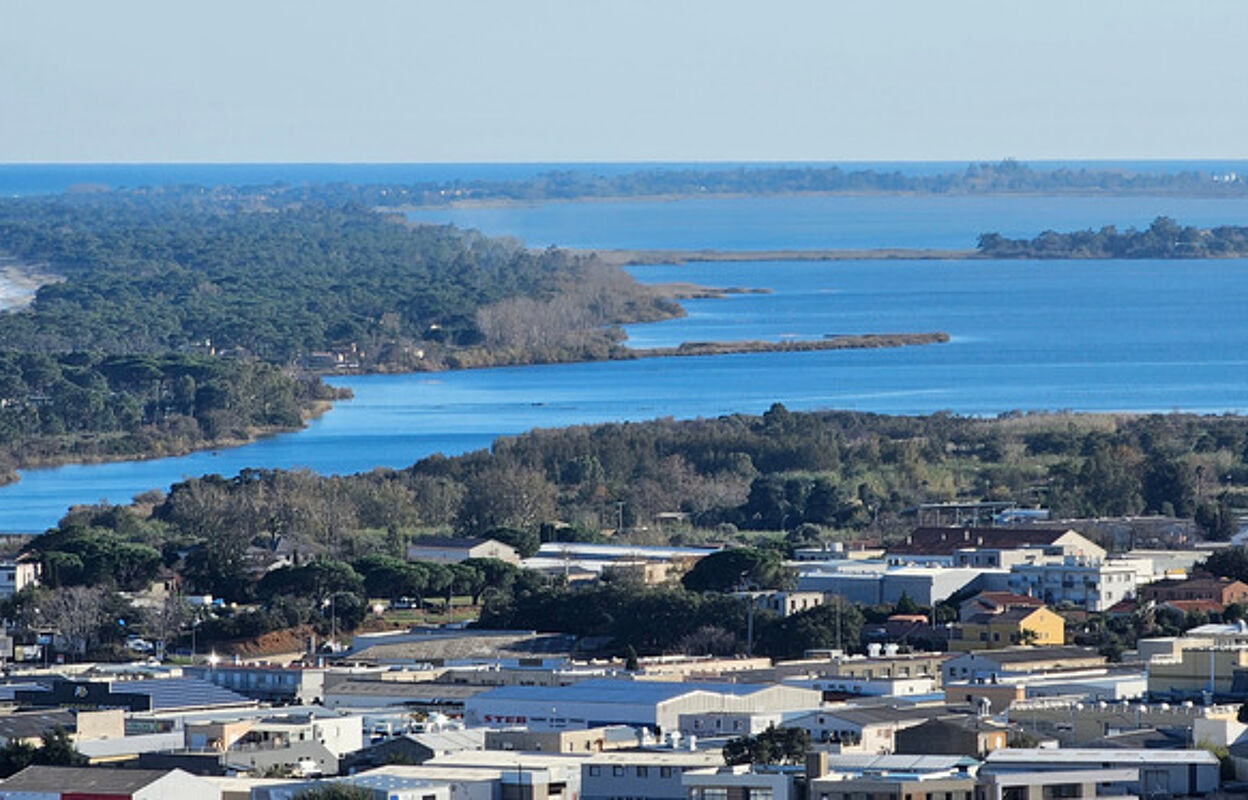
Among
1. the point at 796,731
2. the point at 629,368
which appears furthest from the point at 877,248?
the point at 796,731

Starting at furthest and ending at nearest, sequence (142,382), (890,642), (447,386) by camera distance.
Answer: (447,386), (142,382), (890,642)

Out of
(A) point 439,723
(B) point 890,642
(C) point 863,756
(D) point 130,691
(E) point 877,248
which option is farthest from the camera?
(E) point 877,248

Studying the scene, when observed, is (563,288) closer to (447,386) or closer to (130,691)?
(447,386)

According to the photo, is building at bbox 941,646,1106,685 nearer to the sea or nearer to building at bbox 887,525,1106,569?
building at bbox 887,525,1106,569

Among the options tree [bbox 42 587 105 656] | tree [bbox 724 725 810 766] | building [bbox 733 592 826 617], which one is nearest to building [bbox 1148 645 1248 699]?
tree [bbox 724 725 810 766]

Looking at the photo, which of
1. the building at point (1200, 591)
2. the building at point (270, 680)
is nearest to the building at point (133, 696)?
the building at point (270, 680)
